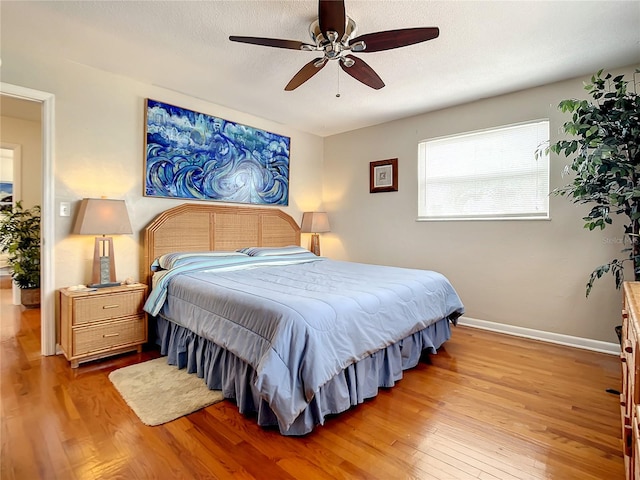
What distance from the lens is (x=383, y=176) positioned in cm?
442

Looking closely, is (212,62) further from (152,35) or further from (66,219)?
(66,219)

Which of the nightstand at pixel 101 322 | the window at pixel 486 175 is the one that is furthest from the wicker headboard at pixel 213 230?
the window at pixel 486 175

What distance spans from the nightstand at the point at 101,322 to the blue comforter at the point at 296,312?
19 cm

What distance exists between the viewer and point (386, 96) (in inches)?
137

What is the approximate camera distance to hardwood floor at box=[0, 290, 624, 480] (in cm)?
150

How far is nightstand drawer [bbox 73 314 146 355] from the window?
130 inches

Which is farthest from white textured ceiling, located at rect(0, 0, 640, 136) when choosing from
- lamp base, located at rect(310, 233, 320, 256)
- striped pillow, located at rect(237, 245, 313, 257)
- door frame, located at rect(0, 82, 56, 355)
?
lamp base, located at rect(310, 233, 320, 256)

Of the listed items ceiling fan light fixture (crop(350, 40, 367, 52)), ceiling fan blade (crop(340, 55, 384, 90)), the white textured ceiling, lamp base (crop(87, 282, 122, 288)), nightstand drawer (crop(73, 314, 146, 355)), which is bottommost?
nightstand drawer (crop(73, 314, 146, 355))

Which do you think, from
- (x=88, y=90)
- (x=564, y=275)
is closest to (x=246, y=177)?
(x=88, y=90)

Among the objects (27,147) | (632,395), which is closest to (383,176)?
(632,395)

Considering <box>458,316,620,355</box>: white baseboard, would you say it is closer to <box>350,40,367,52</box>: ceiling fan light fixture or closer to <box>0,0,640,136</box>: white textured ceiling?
<box>0,0,640,136</box>: white textured ceiling

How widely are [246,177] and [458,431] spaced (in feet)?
11.2

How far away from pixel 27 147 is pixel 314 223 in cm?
440

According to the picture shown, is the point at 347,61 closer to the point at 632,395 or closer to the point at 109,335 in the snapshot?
the point at 632,395
